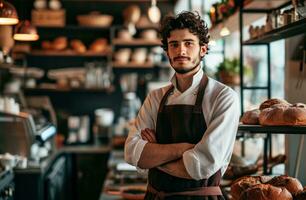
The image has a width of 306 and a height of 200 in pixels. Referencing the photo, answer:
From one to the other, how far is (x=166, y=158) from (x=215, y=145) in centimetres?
22

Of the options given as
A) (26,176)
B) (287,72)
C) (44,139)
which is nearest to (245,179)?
(287,72)

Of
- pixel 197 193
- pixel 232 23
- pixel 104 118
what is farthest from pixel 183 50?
pixel 104 118

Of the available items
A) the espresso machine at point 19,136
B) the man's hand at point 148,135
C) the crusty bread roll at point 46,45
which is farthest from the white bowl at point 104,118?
the man's hand at point 148,135

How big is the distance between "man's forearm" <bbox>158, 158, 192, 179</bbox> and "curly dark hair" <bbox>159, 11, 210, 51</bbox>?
1.62 feet

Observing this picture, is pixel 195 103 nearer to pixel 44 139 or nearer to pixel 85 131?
pixel 44 139

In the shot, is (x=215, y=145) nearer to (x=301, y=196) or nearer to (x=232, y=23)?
(x=301, y=196)

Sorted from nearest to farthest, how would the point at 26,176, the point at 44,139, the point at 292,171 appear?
the point at 292,171
the point at 26,176
the point at 44,139

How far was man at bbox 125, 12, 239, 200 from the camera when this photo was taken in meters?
2.22

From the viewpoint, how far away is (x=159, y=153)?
231cm

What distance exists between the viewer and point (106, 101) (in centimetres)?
788

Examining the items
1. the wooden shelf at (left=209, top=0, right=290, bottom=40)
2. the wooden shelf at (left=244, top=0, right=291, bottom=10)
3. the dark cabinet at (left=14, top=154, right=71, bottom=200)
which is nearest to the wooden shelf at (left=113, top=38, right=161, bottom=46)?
the dark cabinet at (left=14, top=154, right=71, bottom=200)

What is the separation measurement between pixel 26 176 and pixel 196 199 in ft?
9.91

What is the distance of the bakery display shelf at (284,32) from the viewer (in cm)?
241

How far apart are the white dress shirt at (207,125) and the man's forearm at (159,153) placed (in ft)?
0.09
